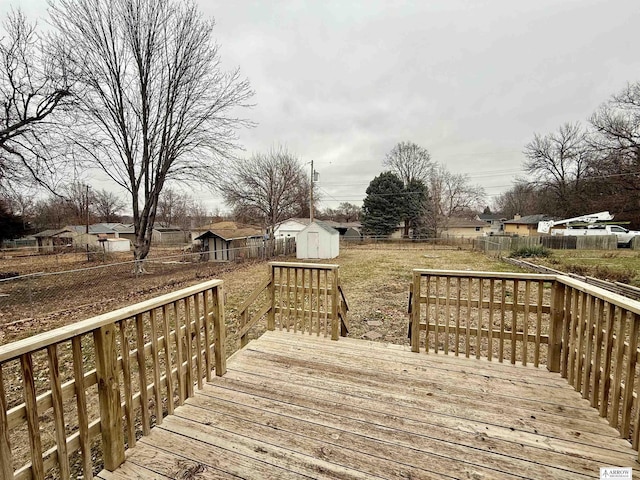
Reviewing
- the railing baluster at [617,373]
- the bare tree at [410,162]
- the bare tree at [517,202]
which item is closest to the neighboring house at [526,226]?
the bare tree at [517,202]

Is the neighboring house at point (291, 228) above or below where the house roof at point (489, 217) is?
below

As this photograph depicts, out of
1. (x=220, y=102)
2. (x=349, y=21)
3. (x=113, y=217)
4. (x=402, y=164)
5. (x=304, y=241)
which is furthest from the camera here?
(x=113, y=217)

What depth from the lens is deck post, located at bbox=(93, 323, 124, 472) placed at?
1626 millimetres

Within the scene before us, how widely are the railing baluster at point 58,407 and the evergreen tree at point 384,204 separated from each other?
99.3 ft

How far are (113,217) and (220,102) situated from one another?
42.2 metres

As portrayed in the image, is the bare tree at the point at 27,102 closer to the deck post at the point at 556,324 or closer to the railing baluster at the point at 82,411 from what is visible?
the railing baluster at the point at 82,411

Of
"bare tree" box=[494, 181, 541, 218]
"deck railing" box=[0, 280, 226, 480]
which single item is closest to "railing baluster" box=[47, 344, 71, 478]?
"deck railing" box=[0, 280, 226, 480]

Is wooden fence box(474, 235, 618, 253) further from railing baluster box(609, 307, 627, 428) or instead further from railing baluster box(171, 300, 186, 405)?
railing baluster box(171, 300, 186, 405)

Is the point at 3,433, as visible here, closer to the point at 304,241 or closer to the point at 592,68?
the point at 304,241

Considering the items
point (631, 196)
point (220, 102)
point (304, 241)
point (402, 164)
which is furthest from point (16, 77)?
point (631, 196)

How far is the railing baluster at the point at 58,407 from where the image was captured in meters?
1.37

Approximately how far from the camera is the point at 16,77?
920cm

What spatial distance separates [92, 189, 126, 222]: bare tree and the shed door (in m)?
36.6

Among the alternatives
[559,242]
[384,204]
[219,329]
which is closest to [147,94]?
[219,329]
